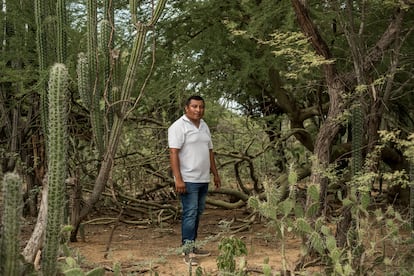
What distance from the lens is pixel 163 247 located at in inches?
256

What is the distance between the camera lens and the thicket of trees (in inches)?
190

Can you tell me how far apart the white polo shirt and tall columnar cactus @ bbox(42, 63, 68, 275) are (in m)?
1.88

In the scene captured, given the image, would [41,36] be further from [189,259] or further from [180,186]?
[189,259]

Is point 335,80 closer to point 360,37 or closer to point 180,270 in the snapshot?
point 360,37

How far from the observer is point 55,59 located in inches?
229

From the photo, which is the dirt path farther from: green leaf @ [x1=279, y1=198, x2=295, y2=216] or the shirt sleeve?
the shirt sleeve

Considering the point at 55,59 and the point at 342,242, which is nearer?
the point at 342,242

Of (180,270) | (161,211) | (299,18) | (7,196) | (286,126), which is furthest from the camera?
(286,126)

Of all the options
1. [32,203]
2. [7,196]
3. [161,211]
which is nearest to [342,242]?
[7,196]

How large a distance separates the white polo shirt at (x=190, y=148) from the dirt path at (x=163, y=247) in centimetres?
57

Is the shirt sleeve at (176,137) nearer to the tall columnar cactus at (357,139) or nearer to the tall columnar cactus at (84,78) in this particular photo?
the tall columnar cactus at (84,78)

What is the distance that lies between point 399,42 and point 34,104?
417 cm

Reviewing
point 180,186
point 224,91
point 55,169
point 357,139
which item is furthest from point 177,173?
point 224,91

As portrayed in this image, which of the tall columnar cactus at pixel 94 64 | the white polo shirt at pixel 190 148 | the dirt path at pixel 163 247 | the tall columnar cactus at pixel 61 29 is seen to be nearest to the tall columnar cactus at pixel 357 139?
the dirt path at pixel 163 247
